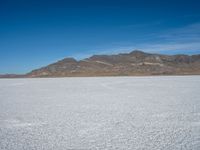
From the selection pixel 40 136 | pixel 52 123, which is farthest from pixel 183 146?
pixel 52 123

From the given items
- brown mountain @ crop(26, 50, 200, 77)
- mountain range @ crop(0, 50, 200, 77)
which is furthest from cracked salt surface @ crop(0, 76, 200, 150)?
brown mountain @ crop(26, 50, 200, 77)

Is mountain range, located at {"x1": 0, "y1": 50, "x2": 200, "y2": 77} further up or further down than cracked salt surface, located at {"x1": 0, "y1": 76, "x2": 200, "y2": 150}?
further up

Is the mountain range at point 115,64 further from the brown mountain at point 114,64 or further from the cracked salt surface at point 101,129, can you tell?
the cracked salt surface at point 101,129

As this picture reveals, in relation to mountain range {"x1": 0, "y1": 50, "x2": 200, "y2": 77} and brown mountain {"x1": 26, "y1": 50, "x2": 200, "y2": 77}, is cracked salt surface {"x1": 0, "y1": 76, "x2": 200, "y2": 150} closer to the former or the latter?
mountain range {"x1": 0, "y1": 50, "x2": 200, "y2": 77}

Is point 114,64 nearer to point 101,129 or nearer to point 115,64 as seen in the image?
point 115,64

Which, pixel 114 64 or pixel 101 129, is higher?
pixel 114 64

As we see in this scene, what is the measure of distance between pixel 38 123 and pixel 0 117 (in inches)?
64.4

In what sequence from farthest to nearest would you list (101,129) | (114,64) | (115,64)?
(114,64)
(115,64)
(101,129)

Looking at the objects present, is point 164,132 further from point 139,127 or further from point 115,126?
point 115,126

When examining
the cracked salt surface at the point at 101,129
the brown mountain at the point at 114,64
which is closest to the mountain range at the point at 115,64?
the brown mountain at the point at 114,64

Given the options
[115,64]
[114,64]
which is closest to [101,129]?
[115,64]

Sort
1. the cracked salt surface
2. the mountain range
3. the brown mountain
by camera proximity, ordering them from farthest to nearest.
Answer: the brown mountain, the mountain range, the cracked salt surface

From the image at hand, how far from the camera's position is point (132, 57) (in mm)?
147875

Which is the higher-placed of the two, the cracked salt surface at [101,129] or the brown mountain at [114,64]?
the brown mountain at [114,64]
